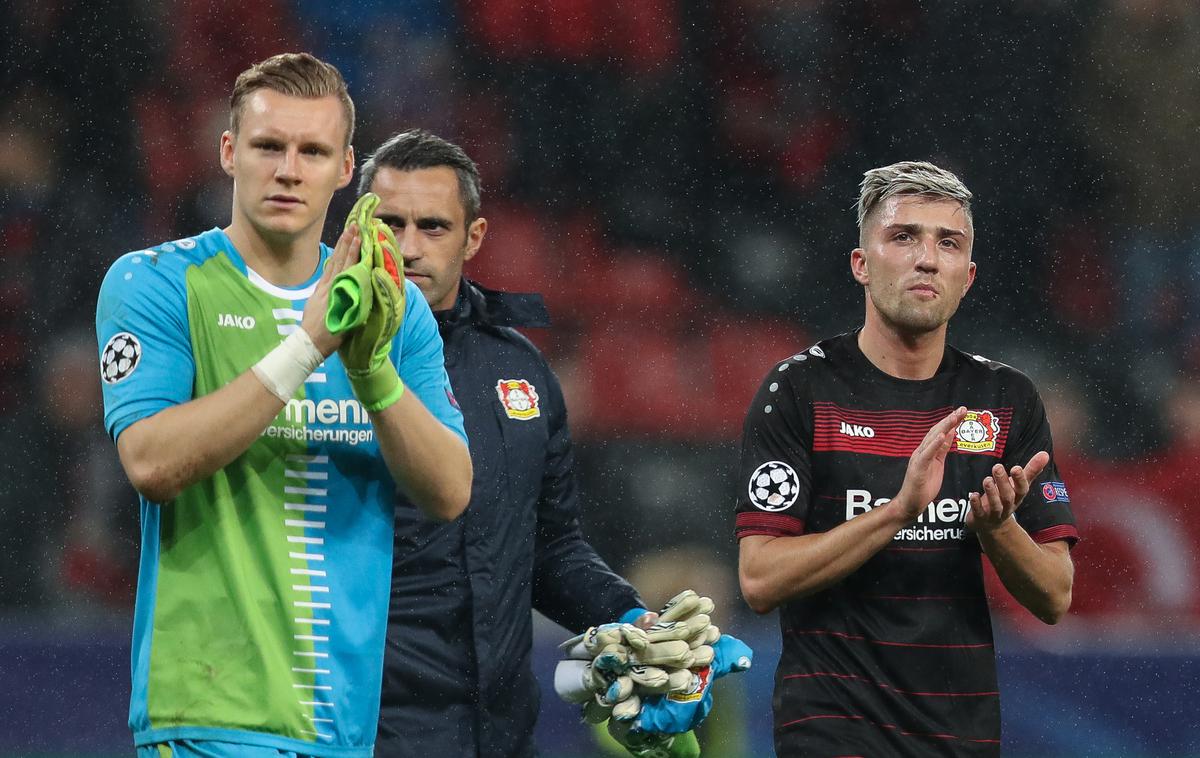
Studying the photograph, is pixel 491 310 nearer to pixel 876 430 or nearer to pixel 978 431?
pixel 876 430

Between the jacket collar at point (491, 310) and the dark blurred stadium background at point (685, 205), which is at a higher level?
the dark blurred stadium background at point (685, 205)

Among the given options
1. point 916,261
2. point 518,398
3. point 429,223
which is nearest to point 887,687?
point 916,261

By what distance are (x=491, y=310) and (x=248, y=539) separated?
1.26 metres

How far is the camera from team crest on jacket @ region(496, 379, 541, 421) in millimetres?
3279

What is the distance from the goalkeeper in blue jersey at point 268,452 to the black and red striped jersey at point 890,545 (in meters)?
0.89

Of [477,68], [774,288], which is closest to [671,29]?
[477,68]

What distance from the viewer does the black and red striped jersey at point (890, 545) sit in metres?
2.90

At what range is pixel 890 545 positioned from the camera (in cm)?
298

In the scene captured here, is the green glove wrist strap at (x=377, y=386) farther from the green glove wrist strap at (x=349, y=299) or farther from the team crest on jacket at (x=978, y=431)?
the team crest on jacket at (x=978, y=431)

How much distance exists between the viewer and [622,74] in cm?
757

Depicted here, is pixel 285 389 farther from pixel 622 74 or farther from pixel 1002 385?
pixel 622 74

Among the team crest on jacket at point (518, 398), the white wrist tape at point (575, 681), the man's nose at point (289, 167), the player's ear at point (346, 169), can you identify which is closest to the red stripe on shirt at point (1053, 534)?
the white wrist tape at point (575, 681)

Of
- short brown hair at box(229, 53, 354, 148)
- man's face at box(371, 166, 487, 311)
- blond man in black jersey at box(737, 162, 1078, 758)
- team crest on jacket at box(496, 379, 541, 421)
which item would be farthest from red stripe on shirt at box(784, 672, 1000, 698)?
short brown hair at box(229, 53, 354, 148)

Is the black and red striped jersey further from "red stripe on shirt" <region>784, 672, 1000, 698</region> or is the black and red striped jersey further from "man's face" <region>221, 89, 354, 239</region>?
"man's face" <region>221, 89, 354, 239</region>
